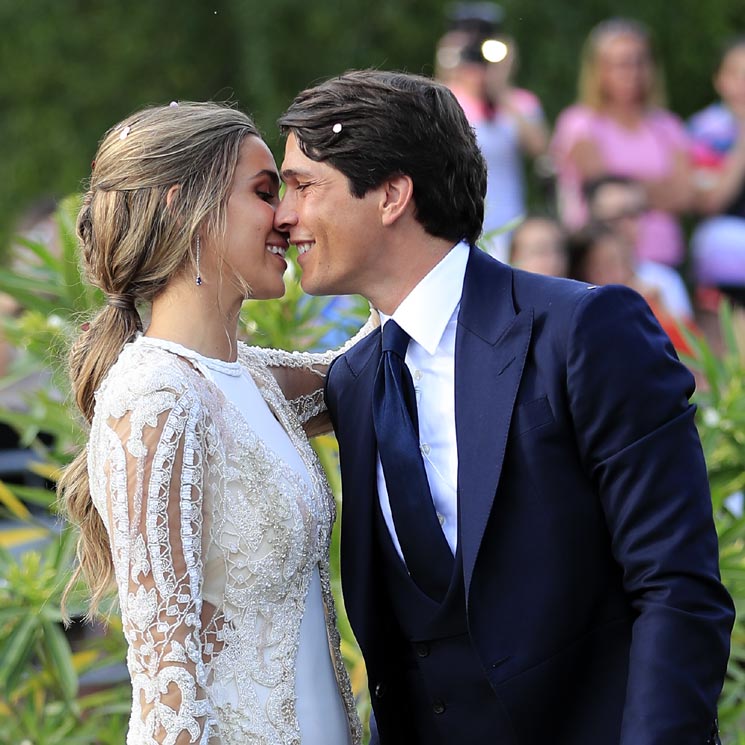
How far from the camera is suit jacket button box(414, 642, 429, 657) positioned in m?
2.73

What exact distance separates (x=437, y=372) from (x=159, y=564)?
0.70 metres

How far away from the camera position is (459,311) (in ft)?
9.12

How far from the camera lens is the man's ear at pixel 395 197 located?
2883 millimetres

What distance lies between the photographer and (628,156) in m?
6.89

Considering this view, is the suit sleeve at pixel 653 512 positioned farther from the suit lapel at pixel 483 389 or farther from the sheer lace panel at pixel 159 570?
the sheer lace panel at pixel 159 570

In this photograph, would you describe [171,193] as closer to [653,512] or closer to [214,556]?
[214,556]

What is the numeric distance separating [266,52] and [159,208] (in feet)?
24.7

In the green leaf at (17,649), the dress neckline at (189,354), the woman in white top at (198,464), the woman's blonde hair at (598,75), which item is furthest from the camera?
the woman's blonde hair at (598,75)

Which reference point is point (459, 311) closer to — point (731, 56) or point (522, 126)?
point (522, 126)

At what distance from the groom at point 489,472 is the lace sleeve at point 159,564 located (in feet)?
1.38

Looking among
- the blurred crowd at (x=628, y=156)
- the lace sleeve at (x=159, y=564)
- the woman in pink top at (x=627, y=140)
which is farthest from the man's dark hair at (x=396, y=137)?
the woman in pink top at (x=627, y=140)

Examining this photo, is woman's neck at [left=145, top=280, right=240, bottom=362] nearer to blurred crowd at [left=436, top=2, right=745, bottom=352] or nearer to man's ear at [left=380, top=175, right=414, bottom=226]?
man's ear at [left=380, top=175, right=414, bottom=226]

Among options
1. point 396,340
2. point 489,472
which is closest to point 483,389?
point 489,472

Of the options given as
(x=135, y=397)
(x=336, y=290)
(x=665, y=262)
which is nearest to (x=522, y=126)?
(x=665, y=262)
